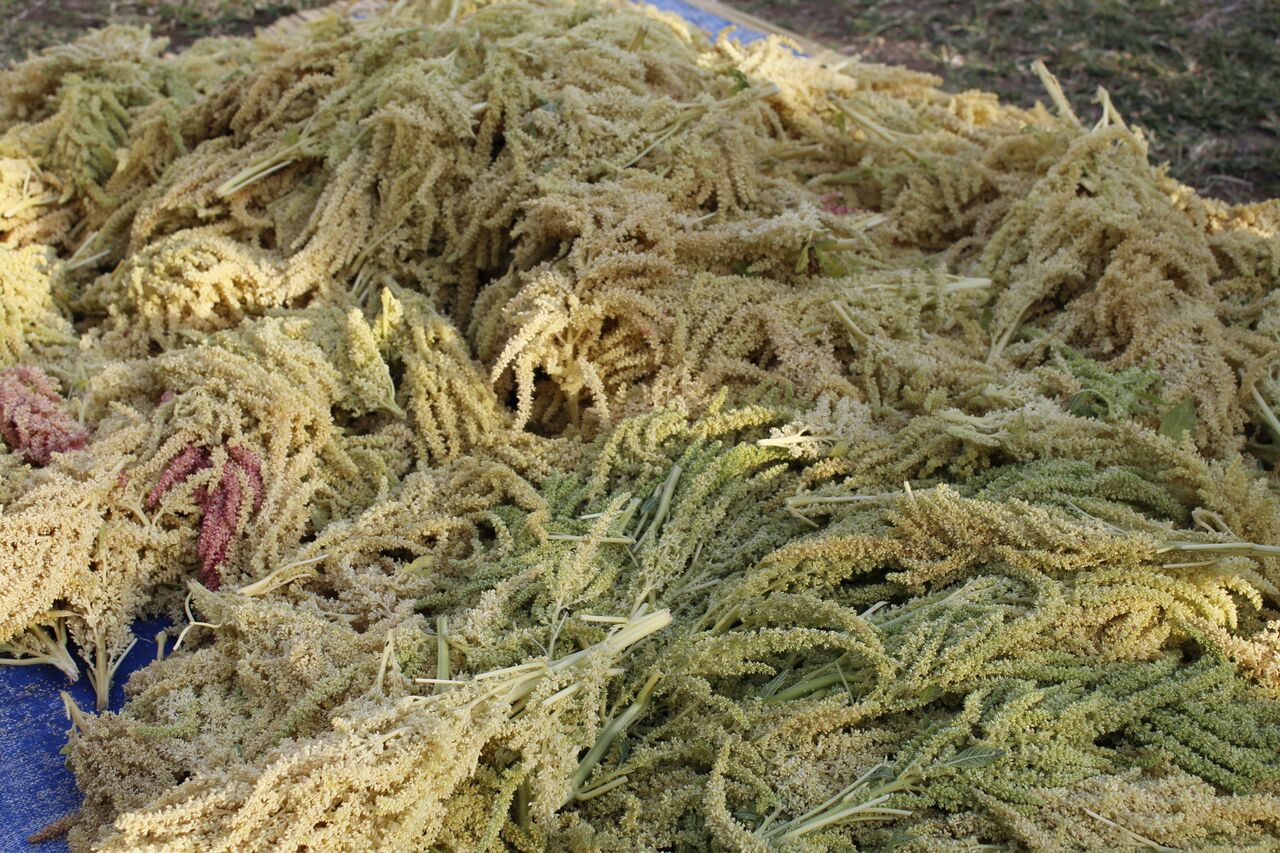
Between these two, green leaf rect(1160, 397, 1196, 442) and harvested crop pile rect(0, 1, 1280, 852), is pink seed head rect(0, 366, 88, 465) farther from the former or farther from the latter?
green leaf rect(1160, 397, 1196, 442)

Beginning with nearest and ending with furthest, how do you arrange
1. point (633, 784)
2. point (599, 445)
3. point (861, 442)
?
point (633, 784) → point (861, 442) → point (599, 445)

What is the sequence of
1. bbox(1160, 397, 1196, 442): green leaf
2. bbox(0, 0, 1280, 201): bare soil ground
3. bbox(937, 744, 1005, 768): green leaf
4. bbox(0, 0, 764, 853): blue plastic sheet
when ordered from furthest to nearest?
1. bbox(0, 0, 1280, 201): bare soil ground
2. bbox(1160, 397, 1196, 442): green leaf
3. bbox(0, 0, 764, 853): blue plastic sheet
4. bbox(937, 744, 1005, 768): green leaf

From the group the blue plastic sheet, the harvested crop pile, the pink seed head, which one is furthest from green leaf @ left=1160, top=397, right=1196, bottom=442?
the pink seed head

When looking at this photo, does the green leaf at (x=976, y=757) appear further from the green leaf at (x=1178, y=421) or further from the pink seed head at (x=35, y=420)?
the pink seed head at (x=35, y=420)

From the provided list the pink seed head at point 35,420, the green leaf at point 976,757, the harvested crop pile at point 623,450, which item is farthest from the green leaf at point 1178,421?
the pink seed head at point 35,420

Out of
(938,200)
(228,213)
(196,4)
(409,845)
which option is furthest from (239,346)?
(196,4)

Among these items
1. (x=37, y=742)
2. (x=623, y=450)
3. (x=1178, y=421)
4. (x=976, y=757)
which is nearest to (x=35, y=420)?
(x=37, y=742)

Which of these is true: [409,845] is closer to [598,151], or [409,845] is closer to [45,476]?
[45,476]

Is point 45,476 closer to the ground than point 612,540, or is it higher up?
closer to the ground

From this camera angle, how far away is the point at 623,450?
218cm

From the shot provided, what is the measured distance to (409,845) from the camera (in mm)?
1378

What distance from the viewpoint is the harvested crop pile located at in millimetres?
1517

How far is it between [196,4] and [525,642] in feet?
18.3

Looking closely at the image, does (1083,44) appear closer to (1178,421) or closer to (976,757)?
(1178,421)
